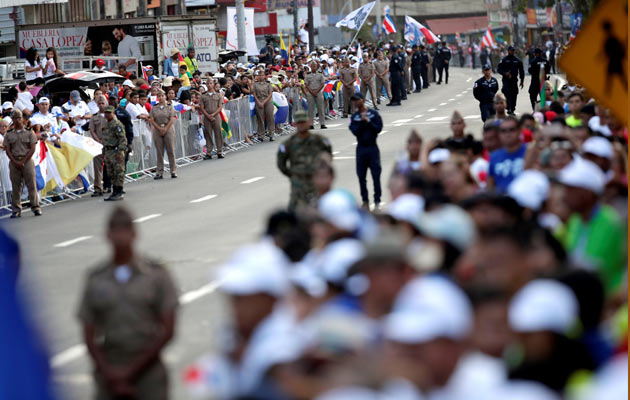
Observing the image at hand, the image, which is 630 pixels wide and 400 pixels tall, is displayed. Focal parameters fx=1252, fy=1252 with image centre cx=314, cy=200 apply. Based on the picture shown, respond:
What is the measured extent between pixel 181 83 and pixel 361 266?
2585cm

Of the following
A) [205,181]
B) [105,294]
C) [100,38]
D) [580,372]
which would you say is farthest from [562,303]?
[100,38]

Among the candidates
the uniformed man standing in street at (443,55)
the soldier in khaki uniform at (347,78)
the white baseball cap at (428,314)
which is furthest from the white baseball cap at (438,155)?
the uniformed man standing in street at (443,55)

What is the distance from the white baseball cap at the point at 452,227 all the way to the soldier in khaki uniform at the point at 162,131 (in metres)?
17.8

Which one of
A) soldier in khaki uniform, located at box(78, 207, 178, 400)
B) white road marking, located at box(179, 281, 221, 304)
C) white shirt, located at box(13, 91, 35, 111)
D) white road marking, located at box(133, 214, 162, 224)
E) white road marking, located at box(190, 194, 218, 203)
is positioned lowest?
white road marking, located at box(190, 194, 218, 203)

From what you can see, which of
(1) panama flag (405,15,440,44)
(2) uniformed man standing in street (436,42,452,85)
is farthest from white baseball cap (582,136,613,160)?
(2) uniformed man standing in street (436,42,452,85)

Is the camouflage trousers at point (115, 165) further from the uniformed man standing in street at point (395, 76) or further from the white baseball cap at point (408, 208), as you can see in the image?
the uniformed man standing in street at point (395, 76)

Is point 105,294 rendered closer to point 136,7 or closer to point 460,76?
point 136,7

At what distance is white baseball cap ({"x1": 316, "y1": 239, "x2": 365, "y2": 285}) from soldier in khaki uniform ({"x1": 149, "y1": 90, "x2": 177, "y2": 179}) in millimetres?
18344

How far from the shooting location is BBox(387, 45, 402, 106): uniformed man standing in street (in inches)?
1647

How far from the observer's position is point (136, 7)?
58.4m

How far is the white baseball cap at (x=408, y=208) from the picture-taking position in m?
8.20

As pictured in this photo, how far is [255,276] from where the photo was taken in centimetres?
543

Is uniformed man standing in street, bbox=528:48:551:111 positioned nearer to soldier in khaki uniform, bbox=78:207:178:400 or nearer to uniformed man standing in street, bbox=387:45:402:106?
uniformed man standing in street, bbox=387:45:402:106

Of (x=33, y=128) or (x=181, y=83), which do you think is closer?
(x=33, y=128)
